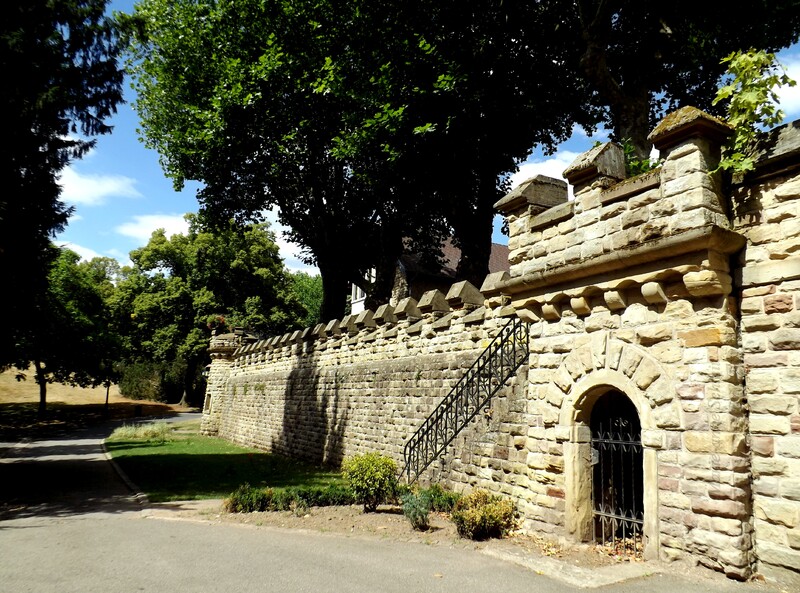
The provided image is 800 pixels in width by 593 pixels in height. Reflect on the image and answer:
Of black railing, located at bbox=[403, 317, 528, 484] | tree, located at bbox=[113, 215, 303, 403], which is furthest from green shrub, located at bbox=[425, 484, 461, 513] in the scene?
tree, located at bbox=[113, 215, 303, 403]

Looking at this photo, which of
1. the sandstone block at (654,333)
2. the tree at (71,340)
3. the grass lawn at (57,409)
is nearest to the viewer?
the sandstone block at (654,333)

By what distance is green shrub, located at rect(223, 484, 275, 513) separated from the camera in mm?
9195

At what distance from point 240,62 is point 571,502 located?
56.1 ft

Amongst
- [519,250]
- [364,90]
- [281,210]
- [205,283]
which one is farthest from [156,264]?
[519,250]

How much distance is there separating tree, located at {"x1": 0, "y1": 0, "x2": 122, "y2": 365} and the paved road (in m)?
5.40

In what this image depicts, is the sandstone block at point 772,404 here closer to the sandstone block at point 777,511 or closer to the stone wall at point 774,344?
the stone wall at point 774,344

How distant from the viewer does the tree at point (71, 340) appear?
105 feet

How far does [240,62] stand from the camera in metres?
18.0

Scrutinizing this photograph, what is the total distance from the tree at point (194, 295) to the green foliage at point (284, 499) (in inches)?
1306

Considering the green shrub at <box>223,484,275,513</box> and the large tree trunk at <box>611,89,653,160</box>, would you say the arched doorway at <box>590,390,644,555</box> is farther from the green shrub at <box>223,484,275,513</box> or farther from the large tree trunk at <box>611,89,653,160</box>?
the large tree trunk at <box>611,89,653,160</box>

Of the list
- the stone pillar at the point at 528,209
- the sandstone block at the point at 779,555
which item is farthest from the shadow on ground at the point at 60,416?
the sandstone block at the point at 779,555

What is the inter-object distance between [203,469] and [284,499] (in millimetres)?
6855

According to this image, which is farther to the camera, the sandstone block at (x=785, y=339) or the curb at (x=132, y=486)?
the curb at (x=132, y=486)

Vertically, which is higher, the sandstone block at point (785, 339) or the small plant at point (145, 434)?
the sandstone block at point (785, 339)
